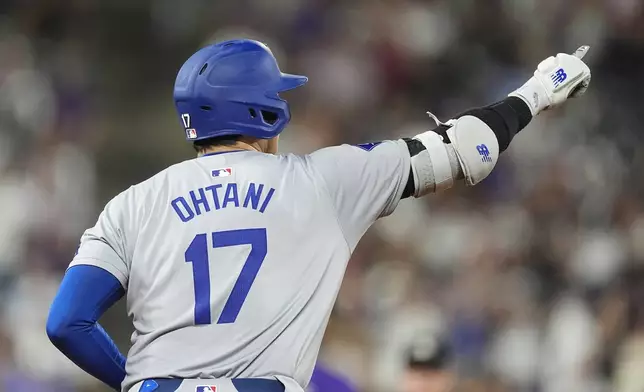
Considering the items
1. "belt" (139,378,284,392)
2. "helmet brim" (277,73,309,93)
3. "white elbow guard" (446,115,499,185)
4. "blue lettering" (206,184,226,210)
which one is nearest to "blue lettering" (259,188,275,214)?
"blue lettering" (206,184,226,210)

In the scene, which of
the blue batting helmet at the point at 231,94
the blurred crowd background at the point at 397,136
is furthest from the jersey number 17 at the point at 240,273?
the blurred crowd background at the point at 397,136

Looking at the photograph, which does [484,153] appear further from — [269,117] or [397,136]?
[397,136]

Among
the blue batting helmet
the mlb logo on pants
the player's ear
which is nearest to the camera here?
the mlb logo on pants

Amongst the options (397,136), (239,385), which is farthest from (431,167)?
(397,136)

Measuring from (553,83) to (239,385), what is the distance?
4.88 ft

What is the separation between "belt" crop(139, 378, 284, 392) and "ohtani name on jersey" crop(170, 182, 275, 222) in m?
0.45

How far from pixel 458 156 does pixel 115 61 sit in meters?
6.41

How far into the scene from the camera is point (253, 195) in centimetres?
314

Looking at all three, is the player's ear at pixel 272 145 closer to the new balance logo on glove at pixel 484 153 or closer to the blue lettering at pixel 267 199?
the blue lettering at pixel 267 199

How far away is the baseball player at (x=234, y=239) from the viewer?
3.02m

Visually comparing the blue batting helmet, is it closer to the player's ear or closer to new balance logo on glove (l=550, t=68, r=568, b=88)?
the player's ear

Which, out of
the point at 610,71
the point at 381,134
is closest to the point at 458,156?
the point at 381,134

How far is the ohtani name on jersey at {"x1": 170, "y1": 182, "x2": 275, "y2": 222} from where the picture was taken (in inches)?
123

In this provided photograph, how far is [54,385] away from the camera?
743 cm
